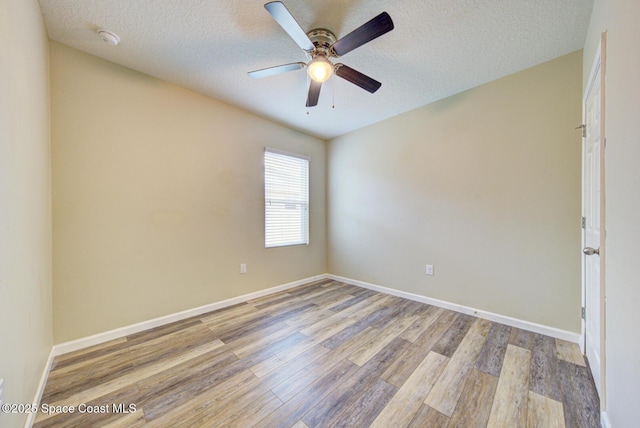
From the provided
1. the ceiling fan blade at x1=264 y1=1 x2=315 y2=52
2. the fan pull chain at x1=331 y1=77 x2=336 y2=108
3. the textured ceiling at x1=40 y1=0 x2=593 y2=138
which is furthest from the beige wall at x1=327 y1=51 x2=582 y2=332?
the ceiling fan blade at x1=264 y1=1 x2=315 y2=52

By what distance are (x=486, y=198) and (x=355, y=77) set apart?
71.2 inches

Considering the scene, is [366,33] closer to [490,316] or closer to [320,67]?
[320,67]

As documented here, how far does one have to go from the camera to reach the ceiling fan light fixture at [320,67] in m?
1.77

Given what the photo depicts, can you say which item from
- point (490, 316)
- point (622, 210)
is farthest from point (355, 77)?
point (490, 316)

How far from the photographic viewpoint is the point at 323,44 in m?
1.78

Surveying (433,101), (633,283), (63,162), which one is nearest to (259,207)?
(63,162)

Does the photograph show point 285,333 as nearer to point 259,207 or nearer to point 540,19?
point 259,207

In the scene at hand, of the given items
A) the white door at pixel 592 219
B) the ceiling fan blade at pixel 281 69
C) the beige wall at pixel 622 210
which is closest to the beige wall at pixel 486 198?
the white door at pixel 592 219

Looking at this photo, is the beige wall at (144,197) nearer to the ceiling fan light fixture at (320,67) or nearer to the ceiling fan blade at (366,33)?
the ceiling fan light fixture at (320,67)

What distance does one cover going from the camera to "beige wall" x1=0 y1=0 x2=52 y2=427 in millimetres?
1019

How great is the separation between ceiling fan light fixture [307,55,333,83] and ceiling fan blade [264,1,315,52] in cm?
9

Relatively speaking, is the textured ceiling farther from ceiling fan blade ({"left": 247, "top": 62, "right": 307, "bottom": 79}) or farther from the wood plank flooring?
the wood plank flooring

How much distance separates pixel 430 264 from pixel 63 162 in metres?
3.71

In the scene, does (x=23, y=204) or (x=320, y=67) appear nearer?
(x=23, y=204)
